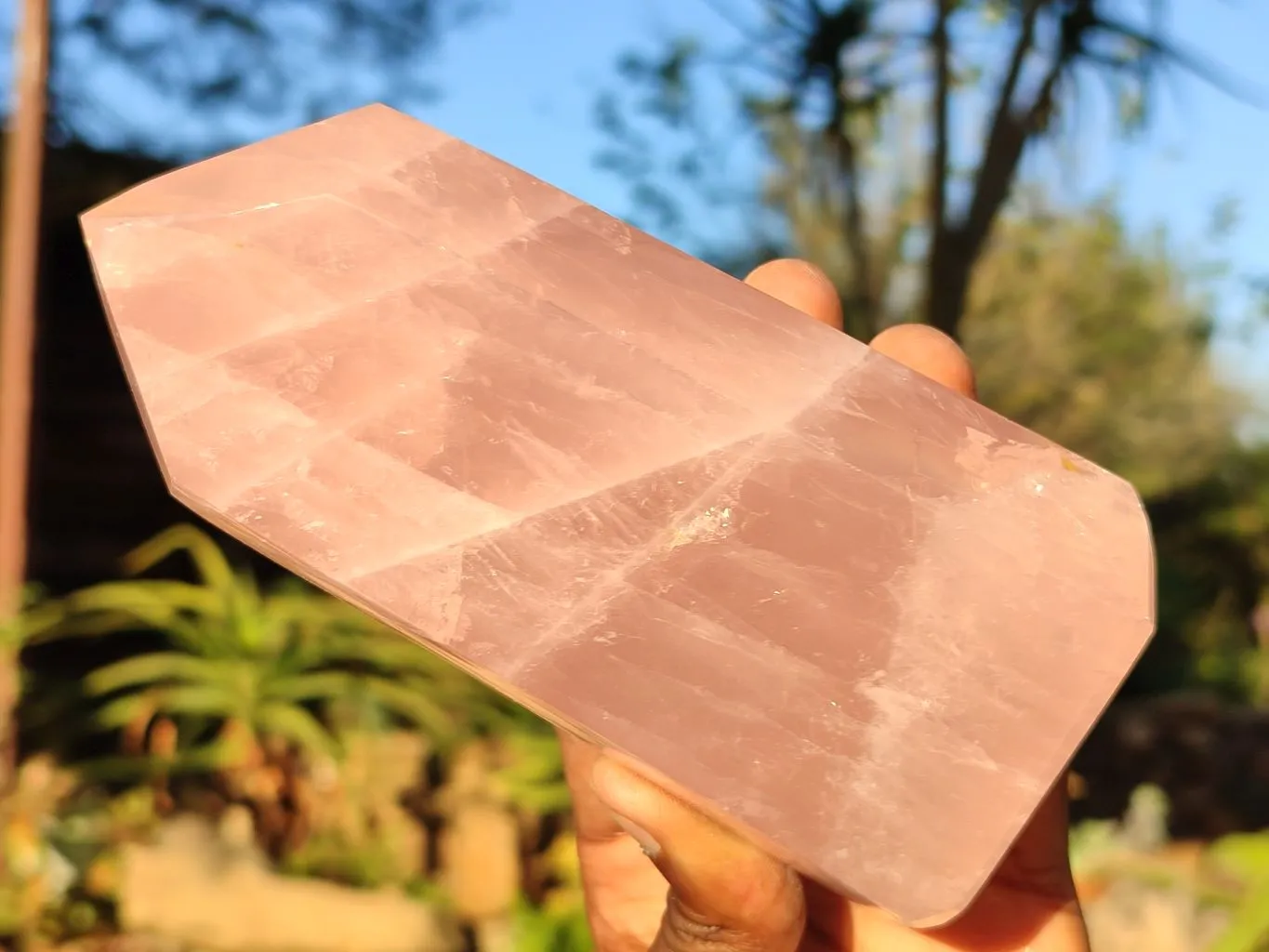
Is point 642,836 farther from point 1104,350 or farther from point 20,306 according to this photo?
point 1104,350

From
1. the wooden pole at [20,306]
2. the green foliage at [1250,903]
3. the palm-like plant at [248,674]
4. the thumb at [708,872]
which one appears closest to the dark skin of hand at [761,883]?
the thumb at [708,872]

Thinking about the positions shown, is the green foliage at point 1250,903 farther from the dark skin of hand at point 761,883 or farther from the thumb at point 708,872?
the thumb at point 708,872

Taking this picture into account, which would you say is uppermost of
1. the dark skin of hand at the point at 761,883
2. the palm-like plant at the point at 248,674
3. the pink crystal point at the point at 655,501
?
the pink crystal point at the point at 655,501

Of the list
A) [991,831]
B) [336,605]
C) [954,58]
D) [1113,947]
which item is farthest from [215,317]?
[954,58]

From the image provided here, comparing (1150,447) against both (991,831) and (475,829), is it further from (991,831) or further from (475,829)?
(991,831)

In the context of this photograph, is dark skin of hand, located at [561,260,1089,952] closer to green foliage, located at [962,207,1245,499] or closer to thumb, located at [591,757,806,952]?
thumb, located at [591,757,806,952]

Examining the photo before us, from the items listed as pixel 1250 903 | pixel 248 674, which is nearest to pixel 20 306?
pixel 248 674
